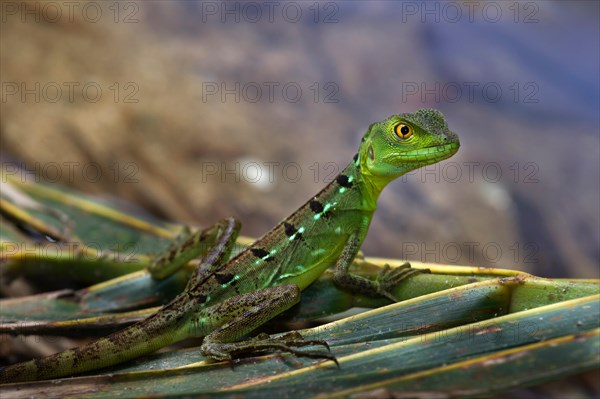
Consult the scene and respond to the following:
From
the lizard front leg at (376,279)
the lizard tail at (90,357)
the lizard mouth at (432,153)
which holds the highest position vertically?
the lizard mouth at (432,153)

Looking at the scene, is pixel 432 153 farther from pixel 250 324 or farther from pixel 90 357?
pixel 90 357

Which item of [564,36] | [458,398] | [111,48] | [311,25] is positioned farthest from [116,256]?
[564,36]

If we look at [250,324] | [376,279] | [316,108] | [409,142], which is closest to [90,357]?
[250,324]

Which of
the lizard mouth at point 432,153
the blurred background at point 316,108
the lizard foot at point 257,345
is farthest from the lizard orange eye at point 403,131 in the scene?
the blurred background at point 316,108

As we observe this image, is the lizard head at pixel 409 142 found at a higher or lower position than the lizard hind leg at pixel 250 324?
higher

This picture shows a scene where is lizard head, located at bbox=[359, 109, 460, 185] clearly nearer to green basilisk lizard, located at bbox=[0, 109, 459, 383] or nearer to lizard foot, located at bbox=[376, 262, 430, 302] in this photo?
green basilisk lizard, located at bbox=[0, 109, 459, 383]

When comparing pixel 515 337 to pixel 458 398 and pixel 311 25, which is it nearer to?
pixel 458 398

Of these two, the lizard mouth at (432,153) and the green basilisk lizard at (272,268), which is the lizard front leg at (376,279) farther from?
the lizard mouth at (432,153)

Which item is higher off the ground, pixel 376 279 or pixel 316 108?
pixel 316 108
